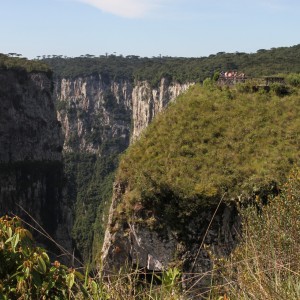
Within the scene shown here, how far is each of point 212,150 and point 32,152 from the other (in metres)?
53.8

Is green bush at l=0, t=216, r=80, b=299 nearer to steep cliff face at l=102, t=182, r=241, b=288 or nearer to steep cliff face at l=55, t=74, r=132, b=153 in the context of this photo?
steep cliff face at l=102, t=182, r=241, b=288

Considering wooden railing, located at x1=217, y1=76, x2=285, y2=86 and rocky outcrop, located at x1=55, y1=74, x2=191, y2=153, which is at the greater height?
wooden railing, located at x1=217, y1=76, x2=285, y2=86

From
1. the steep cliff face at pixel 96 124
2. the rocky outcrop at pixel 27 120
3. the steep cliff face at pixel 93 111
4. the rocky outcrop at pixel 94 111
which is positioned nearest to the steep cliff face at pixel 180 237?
the rocky outcrop at pixel 27 120

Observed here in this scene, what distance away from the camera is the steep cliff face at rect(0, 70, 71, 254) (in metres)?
66.3

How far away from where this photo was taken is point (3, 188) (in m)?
63.6

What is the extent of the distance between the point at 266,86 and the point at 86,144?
12295cm

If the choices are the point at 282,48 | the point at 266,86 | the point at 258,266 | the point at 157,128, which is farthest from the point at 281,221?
the point at 282,48

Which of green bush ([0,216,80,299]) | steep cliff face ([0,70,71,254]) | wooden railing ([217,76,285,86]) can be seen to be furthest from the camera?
steep cliff face ([0,70,71,254])

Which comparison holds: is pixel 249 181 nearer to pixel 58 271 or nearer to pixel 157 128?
pixel 157 128

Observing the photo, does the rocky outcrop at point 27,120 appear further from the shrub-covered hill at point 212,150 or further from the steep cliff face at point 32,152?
the shrub-covered hill at point 212,150

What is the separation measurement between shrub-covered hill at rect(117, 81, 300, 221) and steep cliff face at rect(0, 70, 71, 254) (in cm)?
4413

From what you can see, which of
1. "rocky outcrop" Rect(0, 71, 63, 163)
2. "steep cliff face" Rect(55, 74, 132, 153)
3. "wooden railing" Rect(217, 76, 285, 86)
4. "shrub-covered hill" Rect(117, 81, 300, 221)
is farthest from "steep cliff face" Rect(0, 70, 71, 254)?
"steep cliff face" Rect(55, 74, 132, 153)

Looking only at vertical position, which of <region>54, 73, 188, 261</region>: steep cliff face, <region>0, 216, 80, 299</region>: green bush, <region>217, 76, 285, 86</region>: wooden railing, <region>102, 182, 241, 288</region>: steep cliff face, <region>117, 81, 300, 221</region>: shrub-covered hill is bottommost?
<region>54, 73, 188, 261</region>: steep cliff face

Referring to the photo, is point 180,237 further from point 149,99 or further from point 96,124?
point 96,124
